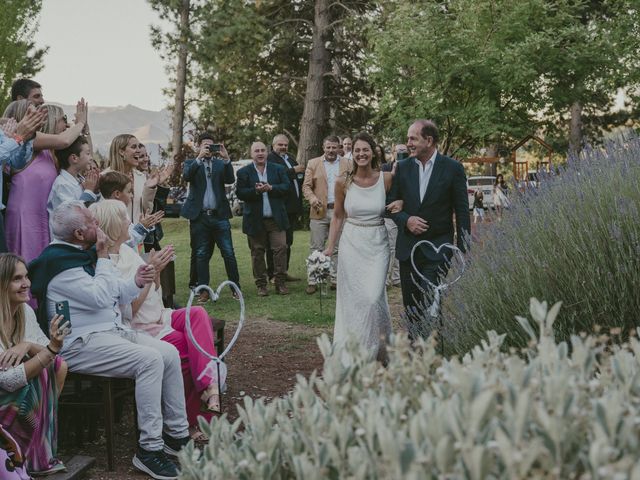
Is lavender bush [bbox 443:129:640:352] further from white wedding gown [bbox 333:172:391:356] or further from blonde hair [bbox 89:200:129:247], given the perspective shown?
blonde hair [bbox 89:200:129:247]

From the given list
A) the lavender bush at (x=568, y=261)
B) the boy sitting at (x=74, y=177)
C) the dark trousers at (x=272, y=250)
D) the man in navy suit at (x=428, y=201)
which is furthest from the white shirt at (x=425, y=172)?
the dark trousers at (x=272, y=250)

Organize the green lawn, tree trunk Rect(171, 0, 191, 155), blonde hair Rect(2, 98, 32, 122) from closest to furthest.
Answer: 1. blonde hair Rect(2, 98, 32, 122)
2. the green lawn
3. tree trunk Rect(171, 0, 191, 155)

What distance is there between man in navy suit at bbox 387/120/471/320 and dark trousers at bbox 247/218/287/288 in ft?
16.7

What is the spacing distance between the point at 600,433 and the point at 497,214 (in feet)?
13.5

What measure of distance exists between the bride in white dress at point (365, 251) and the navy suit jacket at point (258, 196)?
4621 mm

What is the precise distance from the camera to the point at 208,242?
1088cm

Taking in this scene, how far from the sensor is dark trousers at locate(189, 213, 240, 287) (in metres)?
10.7

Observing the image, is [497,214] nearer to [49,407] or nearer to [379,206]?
[379,206]

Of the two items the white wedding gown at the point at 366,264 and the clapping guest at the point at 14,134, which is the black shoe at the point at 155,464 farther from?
the white wedding gown at the point at 366,264

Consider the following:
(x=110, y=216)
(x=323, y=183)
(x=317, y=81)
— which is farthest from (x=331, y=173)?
(x=317, y=81)

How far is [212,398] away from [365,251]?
2117 mm

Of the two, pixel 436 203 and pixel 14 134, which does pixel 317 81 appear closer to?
pixel 436 203

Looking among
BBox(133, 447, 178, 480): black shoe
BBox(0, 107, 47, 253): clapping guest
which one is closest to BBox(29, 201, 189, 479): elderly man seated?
BBox(133, 447, 178, 480): black shoe

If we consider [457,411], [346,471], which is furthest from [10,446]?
[457,411]
